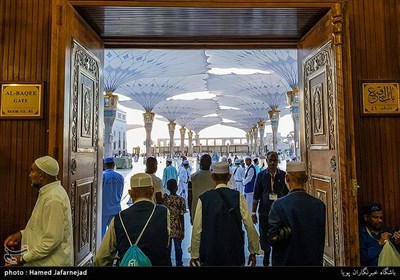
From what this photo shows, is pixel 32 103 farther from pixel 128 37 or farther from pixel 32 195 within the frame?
pixel 128 37

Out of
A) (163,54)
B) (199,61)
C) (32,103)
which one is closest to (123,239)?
(32,103)

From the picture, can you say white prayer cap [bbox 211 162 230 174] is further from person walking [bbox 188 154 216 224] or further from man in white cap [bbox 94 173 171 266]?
person walking [bbox 188 154 216 224]

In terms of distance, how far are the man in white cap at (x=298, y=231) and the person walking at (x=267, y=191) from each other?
5.08 ft

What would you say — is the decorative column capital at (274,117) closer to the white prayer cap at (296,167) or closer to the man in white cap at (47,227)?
the white prayer cap at (296,167)

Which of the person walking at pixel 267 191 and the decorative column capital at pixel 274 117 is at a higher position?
the decorative column capital at pixel 274 117

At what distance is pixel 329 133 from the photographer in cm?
227

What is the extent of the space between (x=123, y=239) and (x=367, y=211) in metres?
1.75

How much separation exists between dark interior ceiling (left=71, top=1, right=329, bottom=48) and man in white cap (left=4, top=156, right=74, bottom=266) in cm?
125

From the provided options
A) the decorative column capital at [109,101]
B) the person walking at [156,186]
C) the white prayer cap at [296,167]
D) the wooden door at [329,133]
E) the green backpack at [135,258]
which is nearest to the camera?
the green backpack at [135,258]

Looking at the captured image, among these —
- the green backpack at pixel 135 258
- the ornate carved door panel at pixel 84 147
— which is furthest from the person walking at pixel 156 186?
the green backpack at pixel 135 258

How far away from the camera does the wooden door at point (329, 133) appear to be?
2.00 m

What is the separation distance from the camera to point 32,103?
232 cm

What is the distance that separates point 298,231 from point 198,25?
1.85 meters

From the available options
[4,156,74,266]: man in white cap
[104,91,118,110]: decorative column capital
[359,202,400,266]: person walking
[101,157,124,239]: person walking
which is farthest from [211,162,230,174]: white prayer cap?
[104,91,118,110]: decorative column capital
